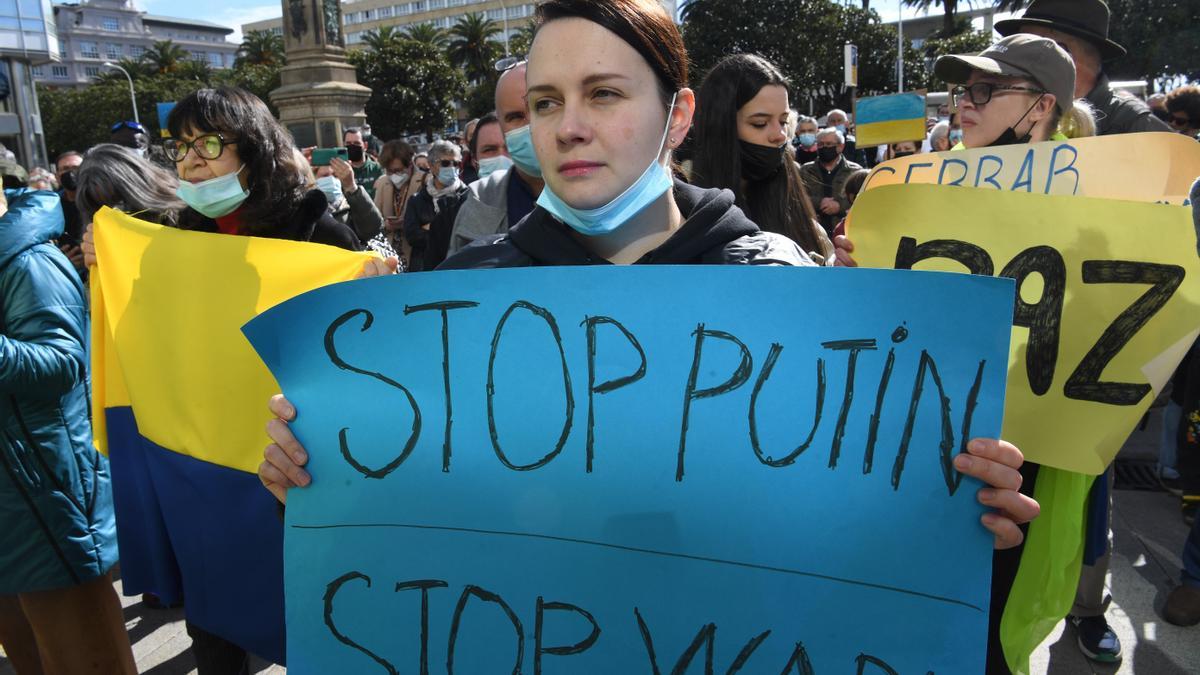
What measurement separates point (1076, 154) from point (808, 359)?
4.59 feet

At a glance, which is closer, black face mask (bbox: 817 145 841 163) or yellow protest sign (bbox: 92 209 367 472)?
yellow protest sign (bbox: 92 209 367 472)

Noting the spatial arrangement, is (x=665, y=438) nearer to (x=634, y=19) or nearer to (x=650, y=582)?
(x=650, y=582)

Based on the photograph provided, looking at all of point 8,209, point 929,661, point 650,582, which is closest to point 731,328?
point 650,582

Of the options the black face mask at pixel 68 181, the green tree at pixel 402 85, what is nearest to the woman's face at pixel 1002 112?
the black face mask at pixel 68 181

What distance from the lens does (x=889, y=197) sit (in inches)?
67.2

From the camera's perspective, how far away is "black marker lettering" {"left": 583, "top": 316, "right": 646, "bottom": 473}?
3.87 ft

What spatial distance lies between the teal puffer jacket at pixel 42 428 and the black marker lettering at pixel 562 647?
1828 mm

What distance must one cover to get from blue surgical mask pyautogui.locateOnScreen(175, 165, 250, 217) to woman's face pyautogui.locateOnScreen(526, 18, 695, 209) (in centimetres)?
136

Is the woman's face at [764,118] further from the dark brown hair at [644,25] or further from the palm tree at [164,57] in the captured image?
the palm tree at [164,57]

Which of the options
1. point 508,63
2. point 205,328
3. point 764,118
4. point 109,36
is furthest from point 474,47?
point 205,328

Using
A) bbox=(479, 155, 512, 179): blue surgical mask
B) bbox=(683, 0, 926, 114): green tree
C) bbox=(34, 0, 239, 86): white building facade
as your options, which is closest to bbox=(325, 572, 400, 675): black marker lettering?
bbox=(479, 155, 512, 179): blue surgical mask

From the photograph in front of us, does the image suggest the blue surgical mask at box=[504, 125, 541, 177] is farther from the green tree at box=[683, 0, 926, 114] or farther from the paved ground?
the green tree at box=[683, 0, 926, 114]

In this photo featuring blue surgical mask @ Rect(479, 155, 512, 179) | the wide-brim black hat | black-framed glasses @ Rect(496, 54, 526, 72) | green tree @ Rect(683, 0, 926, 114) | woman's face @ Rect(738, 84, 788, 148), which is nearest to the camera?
woman's face @ Rect(738, 84, 788, 148)

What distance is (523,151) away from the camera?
9.65 ft
